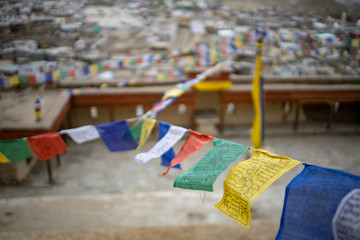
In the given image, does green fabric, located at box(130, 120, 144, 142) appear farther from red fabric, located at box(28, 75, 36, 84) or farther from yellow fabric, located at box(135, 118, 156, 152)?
red fabric, located at box(28, 75, 36, 84)

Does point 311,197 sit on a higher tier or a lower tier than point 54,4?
lower

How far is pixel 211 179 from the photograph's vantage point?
13.5ft

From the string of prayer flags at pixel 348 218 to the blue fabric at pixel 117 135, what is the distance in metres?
4.53

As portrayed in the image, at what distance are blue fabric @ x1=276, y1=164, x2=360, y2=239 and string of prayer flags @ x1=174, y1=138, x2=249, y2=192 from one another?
35.7 inches

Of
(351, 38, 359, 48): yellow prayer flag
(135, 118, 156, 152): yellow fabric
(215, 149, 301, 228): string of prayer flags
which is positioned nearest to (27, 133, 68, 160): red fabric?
(135, 118, 156, 152): yellow fabric

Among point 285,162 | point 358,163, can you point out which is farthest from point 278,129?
point 285,162

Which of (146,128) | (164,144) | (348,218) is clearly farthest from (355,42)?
(348,218)

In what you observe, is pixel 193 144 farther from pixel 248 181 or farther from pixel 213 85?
pixel 213 85

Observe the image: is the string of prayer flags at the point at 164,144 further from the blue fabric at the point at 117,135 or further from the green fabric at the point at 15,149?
the green fabric at the point at 15,149

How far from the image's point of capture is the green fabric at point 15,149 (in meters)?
6.29

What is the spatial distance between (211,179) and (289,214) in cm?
105

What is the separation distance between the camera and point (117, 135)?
270 inches

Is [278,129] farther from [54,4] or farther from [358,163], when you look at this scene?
[54,4]

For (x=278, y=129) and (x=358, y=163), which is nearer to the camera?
(x=358, y=163)
